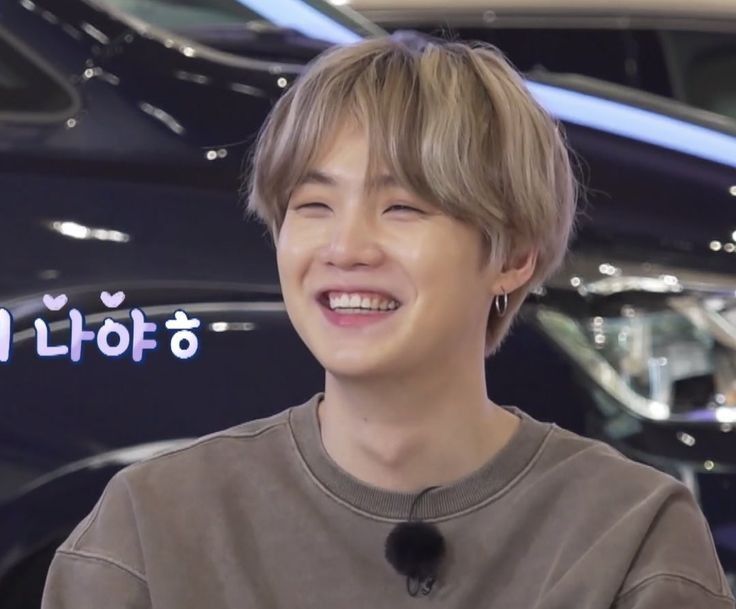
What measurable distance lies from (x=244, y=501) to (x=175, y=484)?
0.21 feet

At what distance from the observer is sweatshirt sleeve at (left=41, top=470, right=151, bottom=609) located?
50.7 inches

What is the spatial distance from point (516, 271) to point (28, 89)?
802 mm

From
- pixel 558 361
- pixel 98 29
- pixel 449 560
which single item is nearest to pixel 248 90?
pixel 98 29

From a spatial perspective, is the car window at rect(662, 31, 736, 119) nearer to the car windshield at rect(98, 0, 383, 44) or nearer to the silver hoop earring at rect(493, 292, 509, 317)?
the car windshield at rect(98, 0, 383, 44)

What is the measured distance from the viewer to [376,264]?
1270mm

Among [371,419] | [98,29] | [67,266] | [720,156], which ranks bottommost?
[371,419]

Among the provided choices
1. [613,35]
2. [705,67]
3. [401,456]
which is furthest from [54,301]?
[705,67]

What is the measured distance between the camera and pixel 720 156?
1.97 metres

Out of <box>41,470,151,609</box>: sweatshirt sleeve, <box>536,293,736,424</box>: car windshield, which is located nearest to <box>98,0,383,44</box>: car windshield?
<box>536,293,736,424</box>: car windshield

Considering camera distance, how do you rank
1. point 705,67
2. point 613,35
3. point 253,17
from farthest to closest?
1. point 705,67
2. point 613,35
3. point 253,17

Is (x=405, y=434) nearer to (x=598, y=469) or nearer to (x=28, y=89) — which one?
(x=598, y=469)

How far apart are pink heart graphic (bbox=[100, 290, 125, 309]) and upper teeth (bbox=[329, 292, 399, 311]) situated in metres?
0.55

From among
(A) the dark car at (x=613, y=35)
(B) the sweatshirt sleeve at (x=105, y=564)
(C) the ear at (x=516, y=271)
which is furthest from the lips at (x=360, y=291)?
(A) the dark car at (x=613, y=35)

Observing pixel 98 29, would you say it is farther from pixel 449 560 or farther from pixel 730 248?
pixel 449 560
